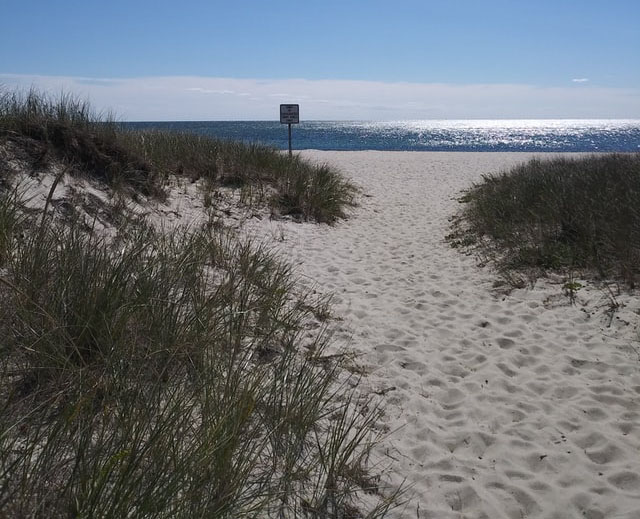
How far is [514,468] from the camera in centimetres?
279

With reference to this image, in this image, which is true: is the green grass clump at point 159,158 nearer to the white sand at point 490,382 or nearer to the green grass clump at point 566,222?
the white sand at point 490,382

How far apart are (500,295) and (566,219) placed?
243cm

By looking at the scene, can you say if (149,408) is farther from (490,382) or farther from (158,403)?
(490,382)

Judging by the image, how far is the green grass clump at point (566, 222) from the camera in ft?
20.0

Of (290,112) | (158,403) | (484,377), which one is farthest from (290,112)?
(158,403)

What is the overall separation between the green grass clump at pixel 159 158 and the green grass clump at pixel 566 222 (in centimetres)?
333

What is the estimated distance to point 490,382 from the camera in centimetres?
381

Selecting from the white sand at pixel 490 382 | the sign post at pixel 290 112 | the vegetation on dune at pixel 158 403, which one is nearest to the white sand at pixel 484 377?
the white sand at pixel 490 382

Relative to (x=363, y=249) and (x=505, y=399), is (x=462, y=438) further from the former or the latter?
(x=363, y=249)

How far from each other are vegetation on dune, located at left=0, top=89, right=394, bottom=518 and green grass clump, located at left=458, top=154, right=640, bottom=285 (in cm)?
372

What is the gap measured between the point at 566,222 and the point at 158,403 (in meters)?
6.84

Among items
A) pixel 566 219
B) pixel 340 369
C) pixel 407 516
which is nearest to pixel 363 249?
pixel 566 219

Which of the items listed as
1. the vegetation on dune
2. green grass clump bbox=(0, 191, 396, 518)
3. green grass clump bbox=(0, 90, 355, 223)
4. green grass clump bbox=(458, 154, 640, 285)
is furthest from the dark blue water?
green grass clump bbox=(0, 191, 396, 518)

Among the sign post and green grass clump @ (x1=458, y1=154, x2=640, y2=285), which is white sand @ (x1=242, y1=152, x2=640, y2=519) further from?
the sign post
